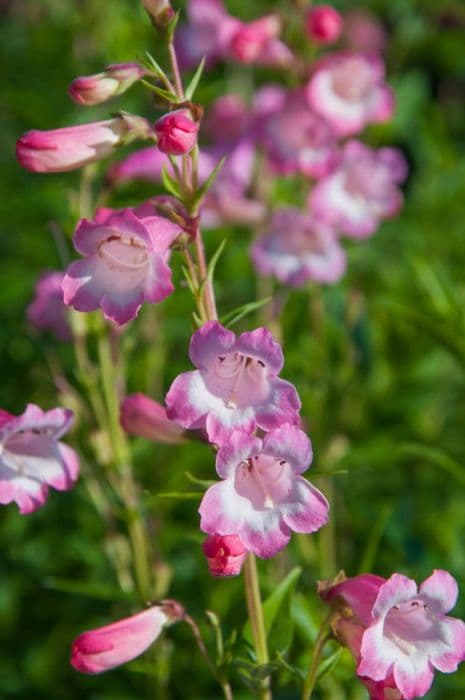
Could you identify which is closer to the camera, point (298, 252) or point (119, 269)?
point (119, 269)

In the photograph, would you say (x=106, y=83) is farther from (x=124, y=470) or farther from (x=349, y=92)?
(x=349, y=92)

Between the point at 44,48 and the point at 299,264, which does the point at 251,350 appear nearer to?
the point at 299,264

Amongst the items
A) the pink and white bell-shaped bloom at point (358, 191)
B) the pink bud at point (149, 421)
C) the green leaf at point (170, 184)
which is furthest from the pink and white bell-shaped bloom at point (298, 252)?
the green leaf at point (170, 184)

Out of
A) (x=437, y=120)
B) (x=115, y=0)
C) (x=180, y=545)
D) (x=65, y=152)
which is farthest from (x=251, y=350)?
(x=115, y=0)

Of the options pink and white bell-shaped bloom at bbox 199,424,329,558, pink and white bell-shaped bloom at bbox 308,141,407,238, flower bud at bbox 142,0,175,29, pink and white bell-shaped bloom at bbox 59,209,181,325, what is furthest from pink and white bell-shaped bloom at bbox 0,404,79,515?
pink and white bell-shaped bloom at bbox 308,141,407,238

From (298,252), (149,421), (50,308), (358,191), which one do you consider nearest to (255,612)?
(149,421)

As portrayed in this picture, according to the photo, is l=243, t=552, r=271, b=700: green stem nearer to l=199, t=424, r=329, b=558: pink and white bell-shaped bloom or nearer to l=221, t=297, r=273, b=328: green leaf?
l=199, t=424, r=329, b=558: pink and white bell-shaped bloom
